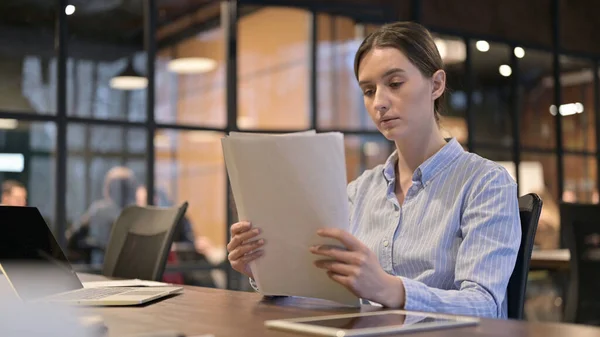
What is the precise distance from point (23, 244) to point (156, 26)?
3.79 m

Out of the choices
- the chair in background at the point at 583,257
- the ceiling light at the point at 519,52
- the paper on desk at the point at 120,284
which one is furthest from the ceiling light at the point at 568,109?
the paper on desk at the point at 120,284

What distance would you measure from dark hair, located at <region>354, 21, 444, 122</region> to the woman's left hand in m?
0.65

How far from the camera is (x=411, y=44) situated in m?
1.95

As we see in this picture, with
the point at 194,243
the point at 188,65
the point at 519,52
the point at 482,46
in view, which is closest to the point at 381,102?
the point at 188,65

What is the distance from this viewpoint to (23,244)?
1.71m

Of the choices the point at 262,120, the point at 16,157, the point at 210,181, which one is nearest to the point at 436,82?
the point at 16,157

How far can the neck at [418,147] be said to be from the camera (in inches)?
79.7

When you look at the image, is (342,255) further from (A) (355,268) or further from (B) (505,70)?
(B) (505,70)

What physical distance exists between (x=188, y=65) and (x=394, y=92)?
3738 mm

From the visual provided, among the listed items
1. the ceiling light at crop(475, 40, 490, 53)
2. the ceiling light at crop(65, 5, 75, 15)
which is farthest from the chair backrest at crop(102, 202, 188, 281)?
the ceiling light at crop(475, 40, 490, 53)

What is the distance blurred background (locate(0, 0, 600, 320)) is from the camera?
4.86 meters

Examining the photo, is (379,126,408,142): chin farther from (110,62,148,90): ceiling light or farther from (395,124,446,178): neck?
(110,62,148,90): ceiling light

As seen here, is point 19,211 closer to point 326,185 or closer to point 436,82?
point 326,185

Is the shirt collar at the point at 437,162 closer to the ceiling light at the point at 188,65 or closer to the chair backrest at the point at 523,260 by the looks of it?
the chair backrest at the point at 523,260
